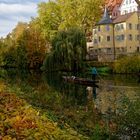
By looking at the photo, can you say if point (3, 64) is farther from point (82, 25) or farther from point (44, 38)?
point (82, 25)

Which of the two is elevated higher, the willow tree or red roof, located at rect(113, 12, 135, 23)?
red roof, located at rect(113, 12, 135, 23)

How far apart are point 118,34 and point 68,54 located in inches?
976

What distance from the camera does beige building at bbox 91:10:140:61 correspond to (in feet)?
310

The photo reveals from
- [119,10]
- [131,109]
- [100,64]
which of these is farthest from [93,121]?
[119,10]

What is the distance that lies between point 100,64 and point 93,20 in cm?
2366

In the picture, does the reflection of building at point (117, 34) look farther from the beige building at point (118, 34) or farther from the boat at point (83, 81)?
the boat at point (83, 81)

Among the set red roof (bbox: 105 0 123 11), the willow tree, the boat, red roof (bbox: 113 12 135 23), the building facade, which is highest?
red roof (bbox: 105 0 123 11)

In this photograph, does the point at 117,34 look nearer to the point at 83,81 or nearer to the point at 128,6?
the point at 128,6

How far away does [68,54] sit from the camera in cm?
7469

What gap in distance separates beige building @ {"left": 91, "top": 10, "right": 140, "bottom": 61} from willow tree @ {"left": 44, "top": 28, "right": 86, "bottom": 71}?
16.4m

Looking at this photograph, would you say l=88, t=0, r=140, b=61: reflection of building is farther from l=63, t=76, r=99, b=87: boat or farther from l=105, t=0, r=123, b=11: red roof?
l=63, t=76, r=99, b=87: boat

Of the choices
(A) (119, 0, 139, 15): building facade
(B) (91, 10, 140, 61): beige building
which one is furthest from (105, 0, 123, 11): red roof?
(B) (91, 10, 140, 61): beige building

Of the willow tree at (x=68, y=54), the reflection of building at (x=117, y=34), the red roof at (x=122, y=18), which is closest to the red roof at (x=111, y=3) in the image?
the reflection of building at (x=117, y=34)

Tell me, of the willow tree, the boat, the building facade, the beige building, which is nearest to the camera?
the boat
